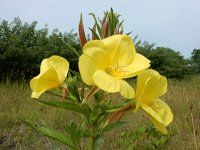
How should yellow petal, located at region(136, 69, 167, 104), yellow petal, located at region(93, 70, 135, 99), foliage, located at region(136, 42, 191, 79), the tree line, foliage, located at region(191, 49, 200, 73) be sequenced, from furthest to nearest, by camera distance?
foliage, located at region(191, 49, 200, 73), foliage, located at region(136, 42, 191, 79), the tree line, yellow petal, located at region(136, 69, 167, 104), yellow petal, located at region(93, 70, 135, 99)

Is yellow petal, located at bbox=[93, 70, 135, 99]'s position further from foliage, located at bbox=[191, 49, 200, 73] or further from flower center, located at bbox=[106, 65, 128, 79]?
foliage, located at bbox=[191, 49, 200, 73]

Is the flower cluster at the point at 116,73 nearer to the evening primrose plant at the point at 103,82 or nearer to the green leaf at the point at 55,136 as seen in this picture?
the evening primrose plant at the point at 103,82

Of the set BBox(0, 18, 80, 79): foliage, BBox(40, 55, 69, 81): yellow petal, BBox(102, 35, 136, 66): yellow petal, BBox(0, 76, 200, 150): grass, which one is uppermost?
BBox(0, 18, 80, 79): foliage

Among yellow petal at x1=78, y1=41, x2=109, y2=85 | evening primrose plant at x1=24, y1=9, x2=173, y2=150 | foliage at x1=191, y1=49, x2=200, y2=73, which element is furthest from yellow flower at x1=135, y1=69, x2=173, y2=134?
foliage at x1=191, y1=49, x2=200, y2=73

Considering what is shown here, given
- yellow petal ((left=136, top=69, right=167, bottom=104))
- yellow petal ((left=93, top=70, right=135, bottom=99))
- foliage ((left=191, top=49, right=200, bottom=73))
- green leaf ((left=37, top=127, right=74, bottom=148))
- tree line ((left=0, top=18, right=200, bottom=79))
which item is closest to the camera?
yellow petal ((left=93, top=70, right=135, bottom=99))

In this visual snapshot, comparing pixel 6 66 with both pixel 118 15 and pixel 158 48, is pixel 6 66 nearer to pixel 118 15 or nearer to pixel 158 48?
pixel 158 48

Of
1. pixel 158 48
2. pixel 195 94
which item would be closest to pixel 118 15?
pixel 195 94

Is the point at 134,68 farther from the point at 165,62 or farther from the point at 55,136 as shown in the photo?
the point at 165,62
